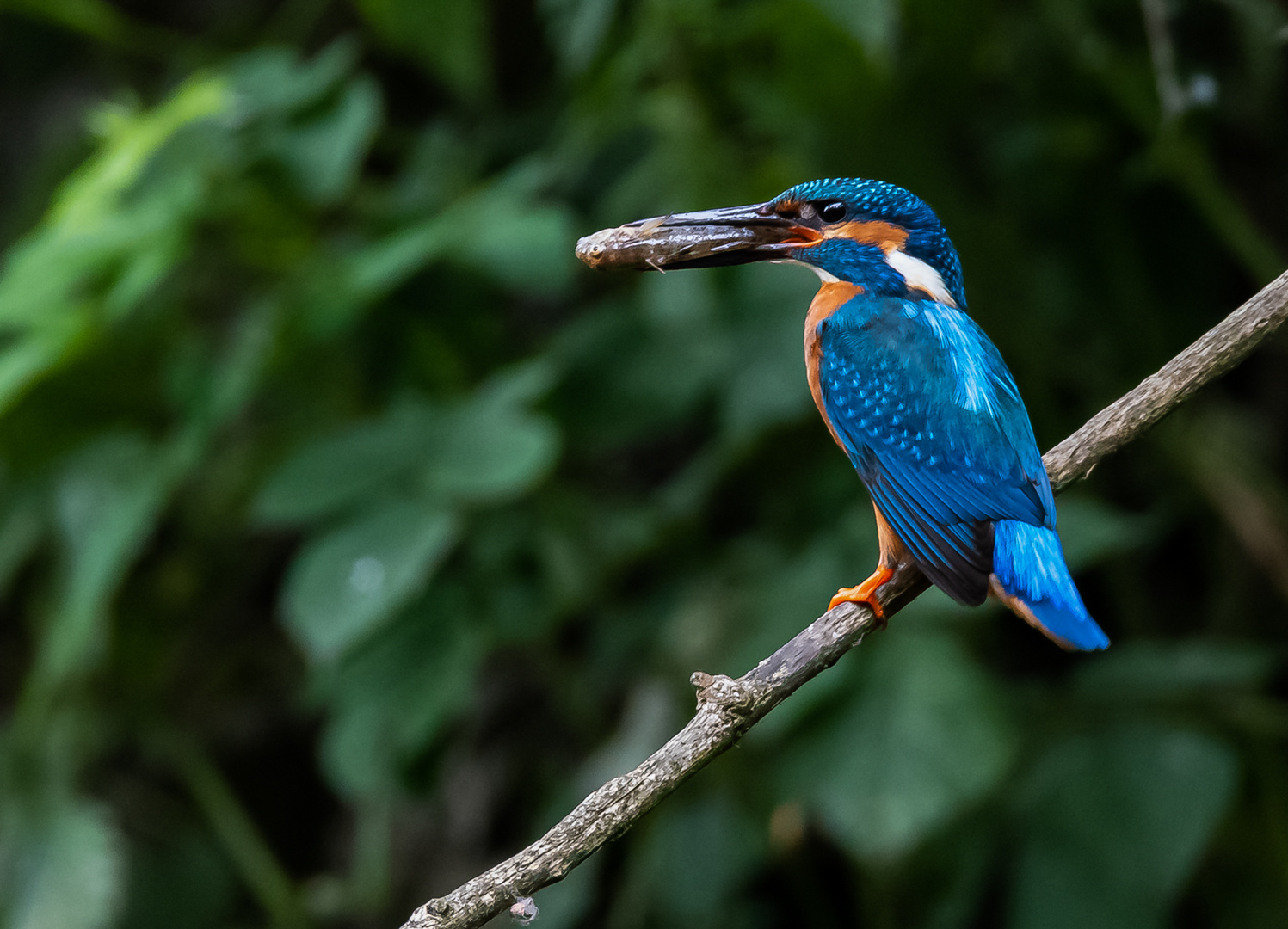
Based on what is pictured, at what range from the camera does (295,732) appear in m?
3.86

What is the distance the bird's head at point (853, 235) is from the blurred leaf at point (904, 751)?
0.97 metres

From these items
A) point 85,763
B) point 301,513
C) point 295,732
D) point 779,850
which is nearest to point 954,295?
point 301,513

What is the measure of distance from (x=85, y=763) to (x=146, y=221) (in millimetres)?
1416

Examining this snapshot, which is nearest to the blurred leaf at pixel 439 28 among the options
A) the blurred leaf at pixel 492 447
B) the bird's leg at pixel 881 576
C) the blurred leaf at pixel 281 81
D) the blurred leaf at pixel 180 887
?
the blurred leaf at pixel 281 81

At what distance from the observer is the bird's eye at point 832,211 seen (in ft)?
4.44

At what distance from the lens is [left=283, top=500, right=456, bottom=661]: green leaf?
2.14 metres

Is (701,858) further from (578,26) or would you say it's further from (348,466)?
(578,26)

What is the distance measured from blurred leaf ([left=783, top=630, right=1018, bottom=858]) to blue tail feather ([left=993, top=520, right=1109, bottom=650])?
970 mm

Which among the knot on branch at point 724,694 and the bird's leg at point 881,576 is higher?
the knot on branch at point 724,694

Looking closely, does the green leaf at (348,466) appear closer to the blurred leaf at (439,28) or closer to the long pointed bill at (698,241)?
the blurred leaf at (439,28)

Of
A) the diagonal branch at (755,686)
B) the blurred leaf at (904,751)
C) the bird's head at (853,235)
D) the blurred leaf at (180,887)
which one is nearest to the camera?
the diagonal branch at (755,686)

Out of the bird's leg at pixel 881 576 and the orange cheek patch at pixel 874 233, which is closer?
the bird's leg at pixel 881 576

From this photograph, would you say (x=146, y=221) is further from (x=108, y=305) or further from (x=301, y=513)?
(x=301, y=513)

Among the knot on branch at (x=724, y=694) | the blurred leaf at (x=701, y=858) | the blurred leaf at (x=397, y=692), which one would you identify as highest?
the knot on branch at (x=724, y=694)
